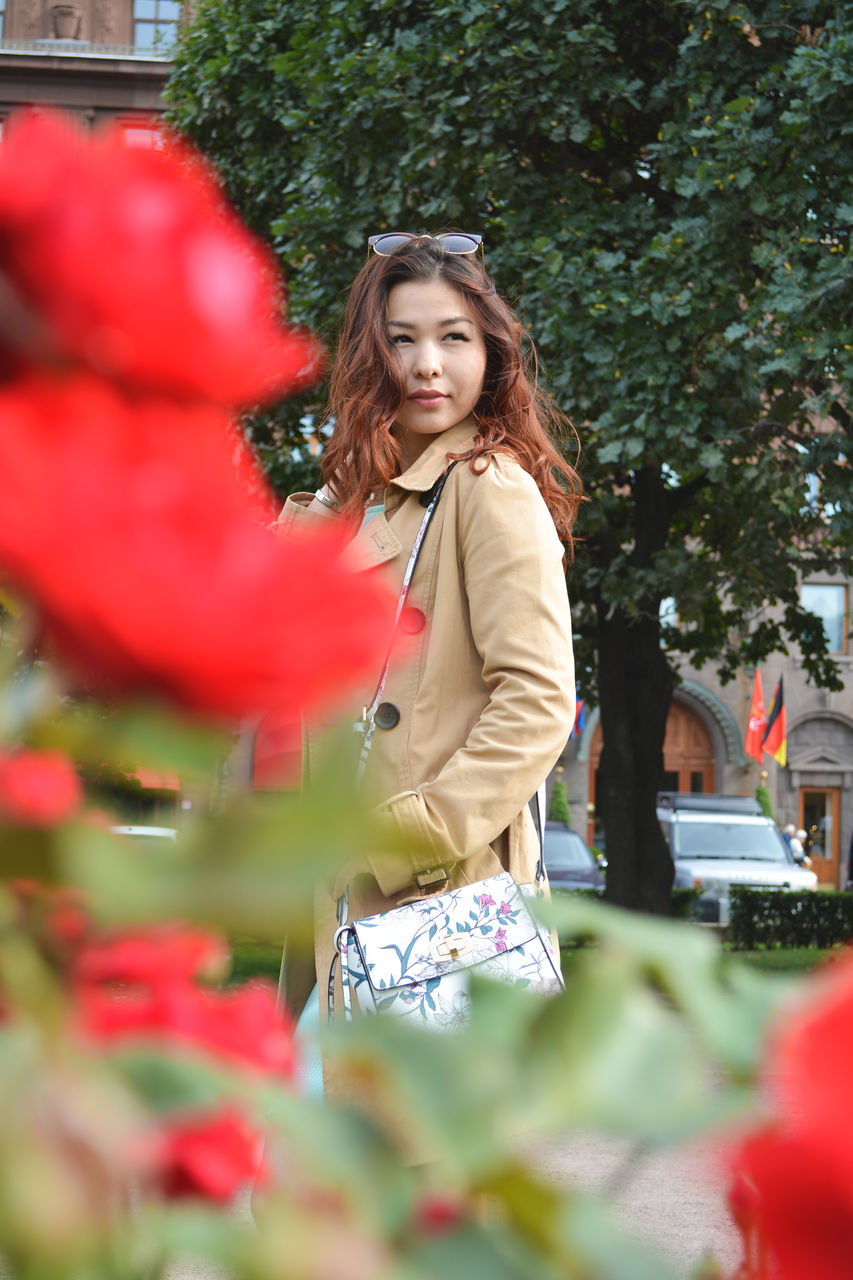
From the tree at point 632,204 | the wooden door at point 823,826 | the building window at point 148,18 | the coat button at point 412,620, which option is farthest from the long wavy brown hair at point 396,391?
the wooden door at point 823,826

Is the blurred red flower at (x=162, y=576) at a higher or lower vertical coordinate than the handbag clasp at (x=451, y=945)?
higher

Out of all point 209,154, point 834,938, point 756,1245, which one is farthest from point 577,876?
point 756,1245

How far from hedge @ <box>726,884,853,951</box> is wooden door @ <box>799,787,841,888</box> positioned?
696 inches

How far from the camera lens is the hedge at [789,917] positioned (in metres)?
13.5

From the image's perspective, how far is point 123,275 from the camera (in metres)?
0.33

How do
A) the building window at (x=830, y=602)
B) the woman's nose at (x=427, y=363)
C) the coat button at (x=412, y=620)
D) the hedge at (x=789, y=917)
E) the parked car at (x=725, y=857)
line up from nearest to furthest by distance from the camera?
the coat button at (x=412, y=620)
the woman's nose at (x=427, y=363)
the hedge at (x=789, y=917)
the parked car at (x=725, y=857)
the building window at (x=830, y=602)

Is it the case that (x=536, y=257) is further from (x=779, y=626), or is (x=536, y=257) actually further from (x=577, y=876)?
(x=577, y=876)

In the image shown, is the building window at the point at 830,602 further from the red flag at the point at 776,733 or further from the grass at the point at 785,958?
the grass at the point at 785,958

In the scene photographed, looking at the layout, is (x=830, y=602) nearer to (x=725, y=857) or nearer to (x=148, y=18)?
(x=725, y=857)

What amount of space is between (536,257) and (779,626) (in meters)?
5.82

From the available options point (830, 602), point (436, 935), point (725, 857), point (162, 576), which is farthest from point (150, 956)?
point (830, 602)

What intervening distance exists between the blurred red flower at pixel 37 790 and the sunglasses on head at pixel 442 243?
218 centimetres

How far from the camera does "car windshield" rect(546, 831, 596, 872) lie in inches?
634

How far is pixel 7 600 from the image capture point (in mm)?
370
